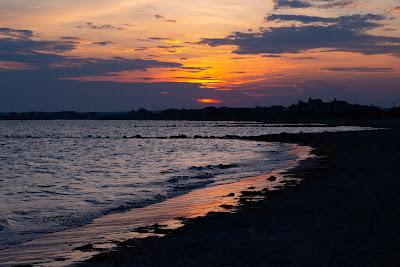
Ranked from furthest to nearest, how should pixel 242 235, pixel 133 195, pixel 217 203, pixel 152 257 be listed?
pixel 133 195, pixel 217 203, pixel 242 235, pixel 152 257

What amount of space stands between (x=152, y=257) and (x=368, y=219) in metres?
5.66

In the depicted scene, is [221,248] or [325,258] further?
[221,248]

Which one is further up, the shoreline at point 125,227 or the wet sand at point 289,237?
the wet sand at point 289,237

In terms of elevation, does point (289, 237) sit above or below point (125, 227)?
above

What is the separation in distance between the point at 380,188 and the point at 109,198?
1005cm

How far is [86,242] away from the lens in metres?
11.7

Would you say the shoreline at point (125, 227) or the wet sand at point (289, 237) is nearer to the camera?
the wet sand at point (289, 237)

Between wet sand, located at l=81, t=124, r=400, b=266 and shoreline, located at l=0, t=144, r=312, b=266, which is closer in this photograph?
wet sand, located at l=81, t=124, r=400, b=266

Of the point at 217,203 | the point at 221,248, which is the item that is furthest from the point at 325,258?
the point at 217,203

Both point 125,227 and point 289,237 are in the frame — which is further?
point 125,227

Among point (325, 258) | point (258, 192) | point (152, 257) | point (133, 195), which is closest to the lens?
→ point (325, 258)

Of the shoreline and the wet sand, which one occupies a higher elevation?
the wet sand

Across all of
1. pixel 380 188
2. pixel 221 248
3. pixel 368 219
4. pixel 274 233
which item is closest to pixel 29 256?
pixel 221 248

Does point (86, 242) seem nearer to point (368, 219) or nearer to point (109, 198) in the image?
point (368, 219)
